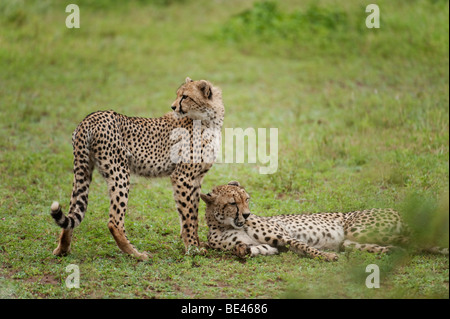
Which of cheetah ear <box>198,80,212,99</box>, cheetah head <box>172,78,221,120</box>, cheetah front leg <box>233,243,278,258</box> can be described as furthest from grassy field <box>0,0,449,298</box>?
cheetah ear <box>198,80,212,99</box>

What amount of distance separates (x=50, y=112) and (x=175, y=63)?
3995 mm

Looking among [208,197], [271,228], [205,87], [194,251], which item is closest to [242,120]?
[205,87]

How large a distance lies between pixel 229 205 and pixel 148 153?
0.92 m

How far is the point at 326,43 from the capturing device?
1401 centimetres

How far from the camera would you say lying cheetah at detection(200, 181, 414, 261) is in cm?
563

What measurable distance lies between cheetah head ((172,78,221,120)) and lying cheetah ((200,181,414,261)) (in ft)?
2.56

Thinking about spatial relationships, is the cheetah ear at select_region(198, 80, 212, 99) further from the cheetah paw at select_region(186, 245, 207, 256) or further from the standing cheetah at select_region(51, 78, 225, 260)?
the cheetah paw at select_region(186, 245, 207, 256)

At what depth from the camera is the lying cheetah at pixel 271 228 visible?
222 inches

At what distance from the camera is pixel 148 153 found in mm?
5926

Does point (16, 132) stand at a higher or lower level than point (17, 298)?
higher

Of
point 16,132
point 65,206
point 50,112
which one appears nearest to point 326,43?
point 50,112

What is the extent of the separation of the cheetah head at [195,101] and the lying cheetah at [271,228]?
78 cm

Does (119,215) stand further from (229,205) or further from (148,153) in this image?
(229,205)
